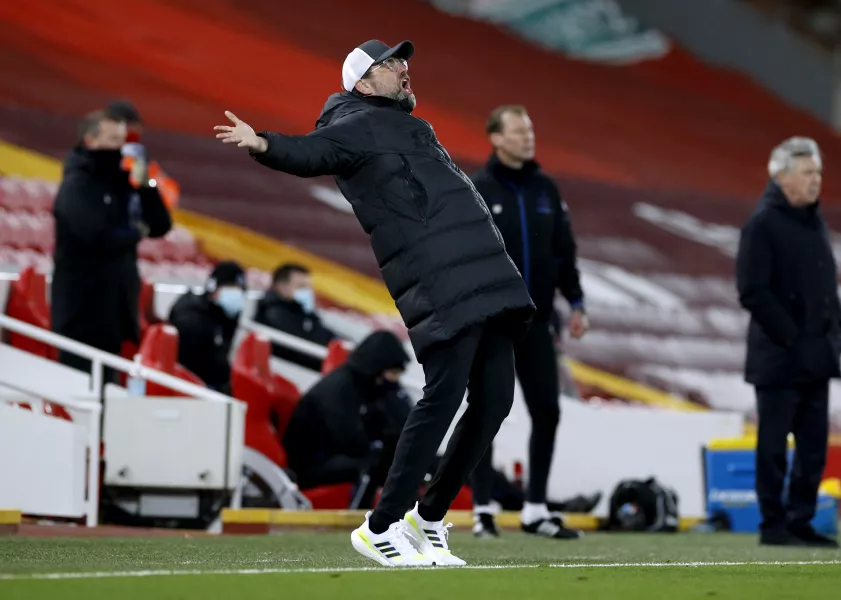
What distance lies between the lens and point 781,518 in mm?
6348

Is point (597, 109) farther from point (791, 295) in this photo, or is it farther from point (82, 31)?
point (791, 295)

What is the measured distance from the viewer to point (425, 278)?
419 centimetres

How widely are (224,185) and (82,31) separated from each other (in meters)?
1.58

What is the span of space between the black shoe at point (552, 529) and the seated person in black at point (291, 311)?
Result: 10.2ft

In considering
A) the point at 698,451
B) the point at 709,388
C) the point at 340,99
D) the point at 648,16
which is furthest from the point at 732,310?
the point at 340,99

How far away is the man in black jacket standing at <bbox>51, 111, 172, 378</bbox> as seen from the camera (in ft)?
23.6

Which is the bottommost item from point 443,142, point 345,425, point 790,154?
point 345,425

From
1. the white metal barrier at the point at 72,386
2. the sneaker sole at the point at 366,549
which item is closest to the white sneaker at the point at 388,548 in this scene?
the sneaker sole at the point at 366,549

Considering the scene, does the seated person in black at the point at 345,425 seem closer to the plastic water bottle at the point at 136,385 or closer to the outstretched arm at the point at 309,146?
the plastic water bottle at the point at 136,385

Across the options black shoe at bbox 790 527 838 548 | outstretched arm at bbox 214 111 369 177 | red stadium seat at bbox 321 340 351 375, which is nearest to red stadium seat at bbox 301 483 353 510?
red stadium seat at bbox 321 340 351 375

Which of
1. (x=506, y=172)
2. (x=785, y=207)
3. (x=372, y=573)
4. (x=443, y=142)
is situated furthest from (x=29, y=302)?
(x=443, y=142)

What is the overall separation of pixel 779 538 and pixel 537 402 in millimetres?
1090

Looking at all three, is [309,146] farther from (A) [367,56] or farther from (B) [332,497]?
(B) [332,497]

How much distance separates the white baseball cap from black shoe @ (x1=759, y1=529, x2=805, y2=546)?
9.39 feet
